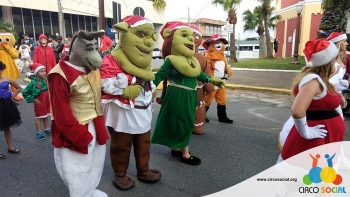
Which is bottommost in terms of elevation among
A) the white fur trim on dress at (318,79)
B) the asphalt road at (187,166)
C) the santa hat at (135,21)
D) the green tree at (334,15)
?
the asphalt road at (187,166)

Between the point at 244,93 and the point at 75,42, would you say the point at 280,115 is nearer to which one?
the point at 244,93

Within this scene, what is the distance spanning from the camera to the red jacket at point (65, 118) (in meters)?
2.59

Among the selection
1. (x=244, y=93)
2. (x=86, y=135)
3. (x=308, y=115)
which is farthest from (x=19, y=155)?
(x=244, y=93)

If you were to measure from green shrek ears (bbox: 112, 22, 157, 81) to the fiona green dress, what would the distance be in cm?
65

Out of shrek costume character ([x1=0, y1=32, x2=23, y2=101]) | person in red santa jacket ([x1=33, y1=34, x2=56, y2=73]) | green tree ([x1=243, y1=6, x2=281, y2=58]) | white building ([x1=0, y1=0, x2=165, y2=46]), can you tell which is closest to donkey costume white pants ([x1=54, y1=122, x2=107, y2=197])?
shrek costume character ([x1=0, y1=32, x2=23, y2=101])

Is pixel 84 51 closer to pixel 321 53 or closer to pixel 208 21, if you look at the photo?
pixel 321 53

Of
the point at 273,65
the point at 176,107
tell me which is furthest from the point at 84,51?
the point at 273,65

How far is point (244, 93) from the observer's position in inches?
398

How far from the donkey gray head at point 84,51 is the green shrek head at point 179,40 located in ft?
4.70

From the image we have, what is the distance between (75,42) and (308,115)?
2.05 metres

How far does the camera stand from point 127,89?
10.8ft

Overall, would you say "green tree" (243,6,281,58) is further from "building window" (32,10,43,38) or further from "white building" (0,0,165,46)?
"building window" (32,10,43,38)

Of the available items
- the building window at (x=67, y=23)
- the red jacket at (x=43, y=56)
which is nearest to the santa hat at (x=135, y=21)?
the red jacket at (x=43, y=56)

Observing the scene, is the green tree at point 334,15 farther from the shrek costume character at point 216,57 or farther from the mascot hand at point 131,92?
the mascot hand at point 131,92
